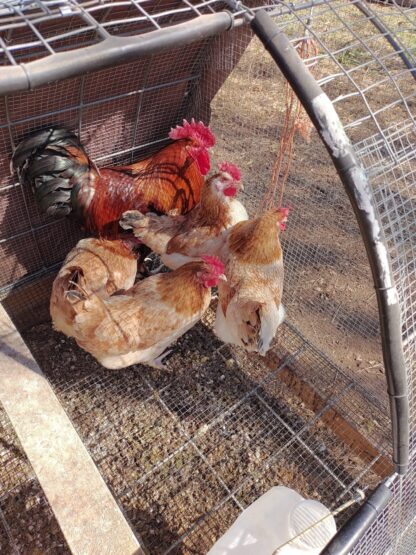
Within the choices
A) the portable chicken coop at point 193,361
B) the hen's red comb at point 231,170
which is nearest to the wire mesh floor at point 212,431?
the portable chicken coop at point 193,361

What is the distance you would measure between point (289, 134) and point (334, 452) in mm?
1487

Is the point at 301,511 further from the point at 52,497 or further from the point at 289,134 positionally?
the point at 289,134

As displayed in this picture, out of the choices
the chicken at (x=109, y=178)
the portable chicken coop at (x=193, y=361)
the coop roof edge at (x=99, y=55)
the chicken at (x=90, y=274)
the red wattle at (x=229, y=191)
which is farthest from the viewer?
the red wattle at (x=229, y=191)

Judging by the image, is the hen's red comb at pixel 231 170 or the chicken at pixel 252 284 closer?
the chicken at pixel 252 284

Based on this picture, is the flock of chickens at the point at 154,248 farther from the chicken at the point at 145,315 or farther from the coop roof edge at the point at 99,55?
the coop roof edge at the point at 99,55

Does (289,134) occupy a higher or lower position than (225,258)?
higher

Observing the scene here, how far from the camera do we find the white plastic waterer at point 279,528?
140cm

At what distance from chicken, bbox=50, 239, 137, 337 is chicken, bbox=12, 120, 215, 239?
0.24 meters

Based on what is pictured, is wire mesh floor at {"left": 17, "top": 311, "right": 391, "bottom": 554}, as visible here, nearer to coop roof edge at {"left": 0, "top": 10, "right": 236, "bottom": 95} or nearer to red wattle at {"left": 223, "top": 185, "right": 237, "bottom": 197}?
red wattle at {"left": 223, "top": 185, "right": 237, "bottom": 197}

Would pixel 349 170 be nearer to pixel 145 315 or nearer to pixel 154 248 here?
pixel 145 315

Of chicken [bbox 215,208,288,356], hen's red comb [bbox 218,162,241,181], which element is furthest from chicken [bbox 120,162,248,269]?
chicken [bbox 215,208,288,356]

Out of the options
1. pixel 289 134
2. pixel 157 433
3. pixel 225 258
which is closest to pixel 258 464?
pixel 157 433

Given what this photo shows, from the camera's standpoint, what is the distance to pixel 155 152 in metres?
2.64

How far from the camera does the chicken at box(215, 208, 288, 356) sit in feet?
6.46
